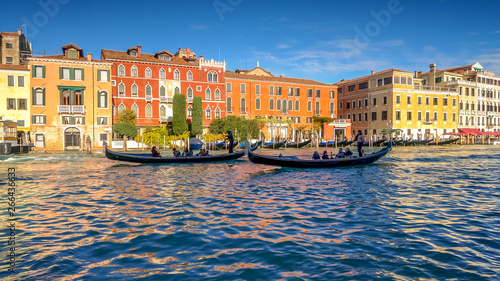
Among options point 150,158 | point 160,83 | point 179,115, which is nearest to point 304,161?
point 150,158

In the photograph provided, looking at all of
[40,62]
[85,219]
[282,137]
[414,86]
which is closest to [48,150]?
[40,62]

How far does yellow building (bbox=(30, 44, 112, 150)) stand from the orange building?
14.1m

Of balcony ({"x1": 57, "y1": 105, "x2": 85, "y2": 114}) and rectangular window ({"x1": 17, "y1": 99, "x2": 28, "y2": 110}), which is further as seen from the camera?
balcony ({"x1": 57, "y1": 105, "x2": 85, "y2": 114})

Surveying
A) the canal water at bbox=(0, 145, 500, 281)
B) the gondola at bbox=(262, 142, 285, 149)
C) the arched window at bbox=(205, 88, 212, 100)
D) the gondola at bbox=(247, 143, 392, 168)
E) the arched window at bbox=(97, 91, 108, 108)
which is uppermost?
the arched window at bbox=(205, 88, 212, 100)

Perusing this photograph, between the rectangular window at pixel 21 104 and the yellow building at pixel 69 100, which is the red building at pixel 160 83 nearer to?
the yellow building at pixel 69 100

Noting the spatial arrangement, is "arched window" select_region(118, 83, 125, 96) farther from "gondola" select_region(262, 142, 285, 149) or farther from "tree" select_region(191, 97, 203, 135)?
"gondola" select_region(262, 142, 285, 149)

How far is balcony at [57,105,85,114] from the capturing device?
32.6m

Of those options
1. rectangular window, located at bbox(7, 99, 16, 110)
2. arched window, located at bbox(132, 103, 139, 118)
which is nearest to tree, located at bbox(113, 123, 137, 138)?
arched window, located at bbox(132, 103, 139, 118)

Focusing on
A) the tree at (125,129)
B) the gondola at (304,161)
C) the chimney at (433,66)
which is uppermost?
the chimney at (433,66)

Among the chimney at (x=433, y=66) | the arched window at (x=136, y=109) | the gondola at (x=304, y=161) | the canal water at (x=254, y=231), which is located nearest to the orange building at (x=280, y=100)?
the arched window at (x=136, y=109)

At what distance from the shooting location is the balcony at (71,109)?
3262 centimetres

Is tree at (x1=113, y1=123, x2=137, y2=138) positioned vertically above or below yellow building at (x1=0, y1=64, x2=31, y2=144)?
below

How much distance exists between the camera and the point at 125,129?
33656 mm

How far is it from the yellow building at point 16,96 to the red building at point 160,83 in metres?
7.40
